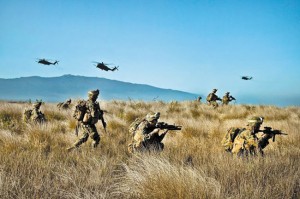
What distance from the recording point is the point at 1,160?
512cm

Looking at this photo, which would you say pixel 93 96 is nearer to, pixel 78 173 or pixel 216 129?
pixel 78 173

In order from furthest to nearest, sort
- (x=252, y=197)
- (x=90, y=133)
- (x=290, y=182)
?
(x=90, y=133) → (x=290, y=182) → (x=252, y=197)

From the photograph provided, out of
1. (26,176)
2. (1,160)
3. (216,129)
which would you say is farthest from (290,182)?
(216,129)

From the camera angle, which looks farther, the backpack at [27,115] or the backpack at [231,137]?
the backpack at [27,115]

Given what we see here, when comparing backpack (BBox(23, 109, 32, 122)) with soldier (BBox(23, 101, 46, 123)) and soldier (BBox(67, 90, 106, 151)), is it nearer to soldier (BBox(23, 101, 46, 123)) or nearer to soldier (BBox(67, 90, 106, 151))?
soldier (BBox(23, 101, 46, 123))

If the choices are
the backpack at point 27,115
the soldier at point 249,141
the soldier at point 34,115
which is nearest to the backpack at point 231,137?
the soldier at point 249,141

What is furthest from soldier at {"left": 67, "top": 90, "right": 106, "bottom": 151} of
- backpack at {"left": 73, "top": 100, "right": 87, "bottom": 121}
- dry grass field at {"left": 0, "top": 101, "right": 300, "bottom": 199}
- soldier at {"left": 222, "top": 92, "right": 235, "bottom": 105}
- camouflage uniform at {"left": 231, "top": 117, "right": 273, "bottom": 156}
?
soldier at {"left": 222, "top": 92, "right": 235, "bottom": 105}

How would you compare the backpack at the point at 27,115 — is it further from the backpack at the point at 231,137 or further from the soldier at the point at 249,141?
the soldier at the point at 249,141

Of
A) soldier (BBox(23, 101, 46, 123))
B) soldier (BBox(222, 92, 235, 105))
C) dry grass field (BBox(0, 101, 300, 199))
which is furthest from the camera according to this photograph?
soldier (BBox(222, 92, 235, 105))

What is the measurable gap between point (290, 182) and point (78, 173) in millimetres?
2621

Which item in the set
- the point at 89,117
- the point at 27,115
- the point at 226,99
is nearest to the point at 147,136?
the point at 89,117

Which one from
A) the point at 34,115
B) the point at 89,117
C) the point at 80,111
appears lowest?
the point at 34,115

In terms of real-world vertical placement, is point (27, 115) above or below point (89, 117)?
below

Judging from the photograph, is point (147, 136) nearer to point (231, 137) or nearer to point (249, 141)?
point (231, 137)
